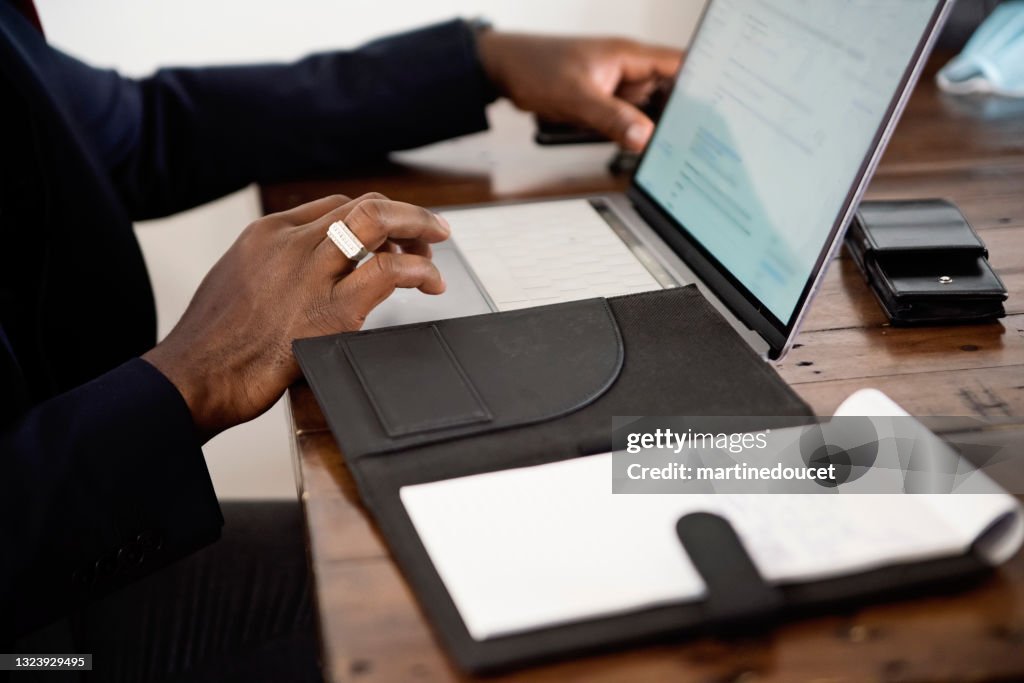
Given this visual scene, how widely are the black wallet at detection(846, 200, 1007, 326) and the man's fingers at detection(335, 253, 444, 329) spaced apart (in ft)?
Answer: 1.30

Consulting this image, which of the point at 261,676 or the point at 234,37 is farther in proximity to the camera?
the point at 234,37

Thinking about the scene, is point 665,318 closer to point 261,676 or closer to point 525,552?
point 525,552

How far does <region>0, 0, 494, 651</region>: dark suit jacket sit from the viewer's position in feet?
2.34

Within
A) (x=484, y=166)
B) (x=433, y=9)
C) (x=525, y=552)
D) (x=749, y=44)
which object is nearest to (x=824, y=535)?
(x=525, y=552)

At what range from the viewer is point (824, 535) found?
55 centimetres

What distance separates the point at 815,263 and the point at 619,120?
19.5 inches

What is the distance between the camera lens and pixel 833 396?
736 millimetres

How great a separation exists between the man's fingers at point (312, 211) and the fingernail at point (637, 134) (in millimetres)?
432

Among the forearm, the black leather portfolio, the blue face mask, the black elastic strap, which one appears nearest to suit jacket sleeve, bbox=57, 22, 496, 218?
the forearm

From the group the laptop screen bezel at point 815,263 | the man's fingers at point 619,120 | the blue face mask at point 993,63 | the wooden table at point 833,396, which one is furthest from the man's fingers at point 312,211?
the blue face mask at point 993,63

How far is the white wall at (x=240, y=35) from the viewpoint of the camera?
5.13 feet

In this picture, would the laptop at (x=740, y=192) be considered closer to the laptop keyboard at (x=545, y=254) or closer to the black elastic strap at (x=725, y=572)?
the laptop keyboard at (x=545, y=254)

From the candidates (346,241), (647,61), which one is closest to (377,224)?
(346,241)

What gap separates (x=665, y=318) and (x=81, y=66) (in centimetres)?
79
